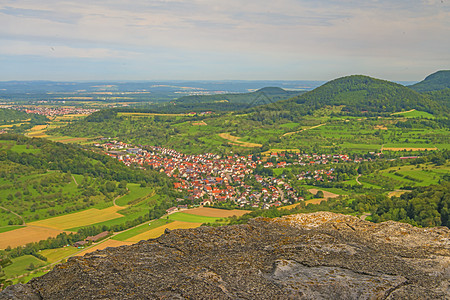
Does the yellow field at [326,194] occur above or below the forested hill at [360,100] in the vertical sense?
below

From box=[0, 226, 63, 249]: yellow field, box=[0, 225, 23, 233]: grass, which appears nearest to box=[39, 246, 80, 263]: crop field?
box=[0, 226, 63, 249]: yellow field

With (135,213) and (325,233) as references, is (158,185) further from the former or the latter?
(325,233)

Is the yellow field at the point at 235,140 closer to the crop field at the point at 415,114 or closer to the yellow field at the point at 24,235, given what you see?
the crop field at the point at 415,114

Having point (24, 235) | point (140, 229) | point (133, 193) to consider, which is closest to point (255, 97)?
point (133, 193)

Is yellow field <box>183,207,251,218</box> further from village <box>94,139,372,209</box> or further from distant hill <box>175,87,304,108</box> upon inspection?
distant hill <box>175,87,304,108</box>

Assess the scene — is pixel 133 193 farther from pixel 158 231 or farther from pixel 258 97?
pixel 258 97

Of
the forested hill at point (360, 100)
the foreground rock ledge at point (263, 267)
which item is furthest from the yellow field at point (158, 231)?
the forested hill at point (360, 100)
